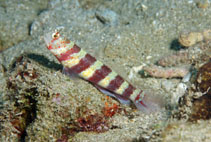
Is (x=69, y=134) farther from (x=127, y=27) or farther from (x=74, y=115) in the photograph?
(x=127, y=27)

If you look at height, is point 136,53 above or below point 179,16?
below

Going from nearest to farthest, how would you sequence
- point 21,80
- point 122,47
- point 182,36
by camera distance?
1. point 21,80
2. point 182,36
3. point 122,47

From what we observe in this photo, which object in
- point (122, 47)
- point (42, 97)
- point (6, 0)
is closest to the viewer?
point (42, 97)

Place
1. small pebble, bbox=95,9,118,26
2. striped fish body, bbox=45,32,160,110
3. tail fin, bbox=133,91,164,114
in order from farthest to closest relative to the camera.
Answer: small pebble, bbox=95,9,118,26
tail fin, bbox=133,91,164,114
striped fish body, bbox=45,32,160,110

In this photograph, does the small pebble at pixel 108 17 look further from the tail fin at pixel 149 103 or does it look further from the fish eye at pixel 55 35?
the tail fin at pixel 149 103

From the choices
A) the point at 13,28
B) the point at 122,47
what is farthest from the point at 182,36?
the point at 13,28

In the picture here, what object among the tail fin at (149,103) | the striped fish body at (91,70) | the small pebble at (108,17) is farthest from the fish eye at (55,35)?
the small pebble at (108,17)

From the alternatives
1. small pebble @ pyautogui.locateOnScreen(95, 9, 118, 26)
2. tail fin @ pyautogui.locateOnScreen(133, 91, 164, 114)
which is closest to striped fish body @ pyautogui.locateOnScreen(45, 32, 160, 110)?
tail fin @ pyautogui.locateOnScreen(133, 91, 164, 114)

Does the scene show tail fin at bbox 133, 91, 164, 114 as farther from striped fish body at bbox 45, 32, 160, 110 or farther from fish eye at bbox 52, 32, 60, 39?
fish eye at bbox 52, 32, 60, 39
